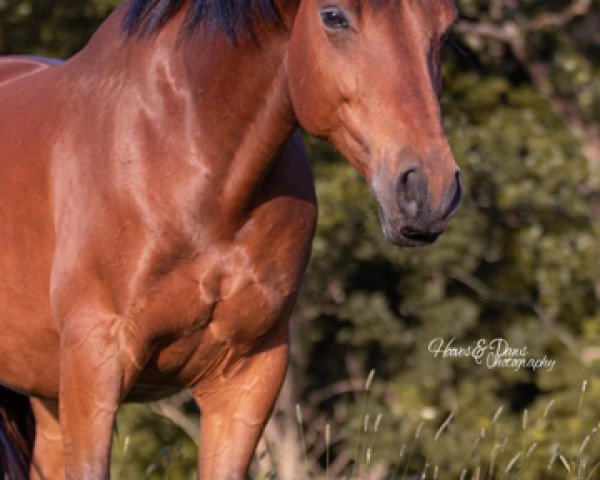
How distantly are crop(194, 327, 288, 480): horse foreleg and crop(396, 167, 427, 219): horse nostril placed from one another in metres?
0.90

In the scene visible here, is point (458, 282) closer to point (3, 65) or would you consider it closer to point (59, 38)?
point (59, 38)

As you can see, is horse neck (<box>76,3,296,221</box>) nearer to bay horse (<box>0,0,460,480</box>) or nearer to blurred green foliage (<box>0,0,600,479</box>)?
bay horse (<box>0,0,460,480</box>)

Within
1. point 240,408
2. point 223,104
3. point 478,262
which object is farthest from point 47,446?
point 478,262

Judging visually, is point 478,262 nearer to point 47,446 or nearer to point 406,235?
point 47,446

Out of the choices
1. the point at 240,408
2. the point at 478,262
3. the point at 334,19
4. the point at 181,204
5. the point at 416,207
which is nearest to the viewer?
the point at 416,207

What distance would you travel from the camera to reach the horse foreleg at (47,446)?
161 inches

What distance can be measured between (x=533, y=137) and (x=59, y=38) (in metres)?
3.56

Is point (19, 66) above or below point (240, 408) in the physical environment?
above

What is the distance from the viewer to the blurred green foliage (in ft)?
30.0

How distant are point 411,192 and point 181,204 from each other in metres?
0.72

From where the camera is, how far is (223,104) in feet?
10.2

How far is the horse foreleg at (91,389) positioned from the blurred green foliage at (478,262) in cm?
521

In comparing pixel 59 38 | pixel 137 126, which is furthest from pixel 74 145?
pixel 59 38

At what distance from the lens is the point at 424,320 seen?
413 inches
